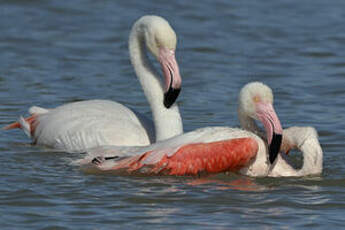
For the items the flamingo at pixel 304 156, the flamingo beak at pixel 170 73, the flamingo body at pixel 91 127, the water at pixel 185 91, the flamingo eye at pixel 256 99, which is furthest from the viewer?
the flamingo body at pixel 91 127

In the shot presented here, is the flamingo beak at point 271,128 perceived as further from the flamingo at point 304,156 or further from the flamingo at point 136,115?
the flamingo at point 136,115

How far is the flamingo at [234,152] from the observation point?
859 centimetres

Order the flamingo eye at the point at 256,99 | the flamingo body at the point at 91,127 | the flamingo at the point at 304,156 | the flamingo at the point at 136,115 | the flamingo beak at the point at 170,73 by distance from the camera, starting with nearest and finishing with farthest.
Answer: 1. the flamingo at the point at 304,156
2. the flamingo eye at the point at 256,99
3. the flamingo beak at the point at 170,73
4. the flamingo at the point at 136,115
5. the flamingo body at the point at 91,127

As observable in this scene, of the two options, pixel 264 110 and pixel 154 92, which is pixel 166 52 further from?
pixel 264 110

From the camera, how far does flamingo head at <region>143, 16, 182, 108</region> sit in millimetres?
9492

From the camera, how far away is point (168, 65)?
952cm

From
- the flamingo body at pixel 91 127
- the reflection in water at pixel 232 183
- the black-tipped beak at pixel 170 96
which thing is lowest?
the reflection in water at pixel 232 183

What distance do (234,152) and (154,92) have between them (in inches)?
67.9

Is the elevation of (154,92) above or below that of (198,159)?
above

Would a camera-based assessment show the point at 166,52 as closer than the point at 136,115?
Yes

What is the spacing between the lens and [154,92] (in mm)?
9945

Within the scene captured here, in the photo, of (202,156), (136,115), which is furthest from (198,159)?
(136,115)

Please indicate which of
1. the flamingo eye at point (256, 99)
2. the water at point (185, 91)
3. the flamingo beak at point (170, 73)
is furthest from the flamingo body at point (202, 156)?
the flamingo beak at point (170, 73)

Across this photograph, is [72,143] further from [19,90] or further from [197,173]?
[19,90]
